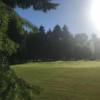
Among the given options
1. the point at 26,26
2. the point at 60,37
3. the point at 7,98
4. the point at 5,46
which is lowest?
the point at 7,98

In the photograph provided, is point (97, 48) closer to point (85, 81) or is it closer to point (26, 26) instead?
point (85, 81)

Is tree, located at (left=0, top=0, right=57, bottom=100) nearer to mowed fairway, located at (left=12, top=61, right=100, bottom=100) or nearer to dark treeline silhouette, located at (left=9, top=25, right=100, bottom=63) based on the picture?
mowed fairway, located at (left=12, top=61, right=100, bottom=100)

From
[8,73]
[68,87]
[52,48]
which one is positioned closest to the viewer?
[8,73]

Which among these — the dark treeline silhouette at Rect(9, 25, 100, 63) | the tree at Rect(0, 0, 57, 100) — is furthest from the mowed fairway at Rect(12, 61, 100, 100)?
the dark treeline silhouette at Rect(9, 25, 100, 63)

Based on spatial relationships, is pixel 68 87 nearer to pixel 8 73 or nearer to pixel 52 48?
pixel 8 73

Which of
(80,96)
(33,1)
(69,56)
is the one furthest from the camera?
(69,56)

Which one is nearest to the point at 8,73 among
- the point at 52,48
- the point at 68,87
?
the point at 68,87

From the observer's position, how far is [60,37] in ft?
314

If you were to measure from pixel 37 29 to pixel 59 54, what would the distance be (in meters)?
83.7

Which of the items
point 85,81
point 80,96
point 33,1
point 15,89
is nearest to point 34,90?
point 15,89

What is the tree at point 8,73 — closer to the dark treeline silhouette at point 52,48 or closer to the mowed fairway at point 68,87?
the mowed fairway at point 68,87

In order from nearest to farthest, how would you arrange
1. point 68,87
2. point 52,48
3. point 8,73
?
point 8,73
point 68,87
point 52,48

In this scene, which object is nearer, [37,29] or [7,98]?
[7,98]

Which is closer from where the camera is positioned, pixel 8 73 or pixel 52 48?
pixel 8 73
